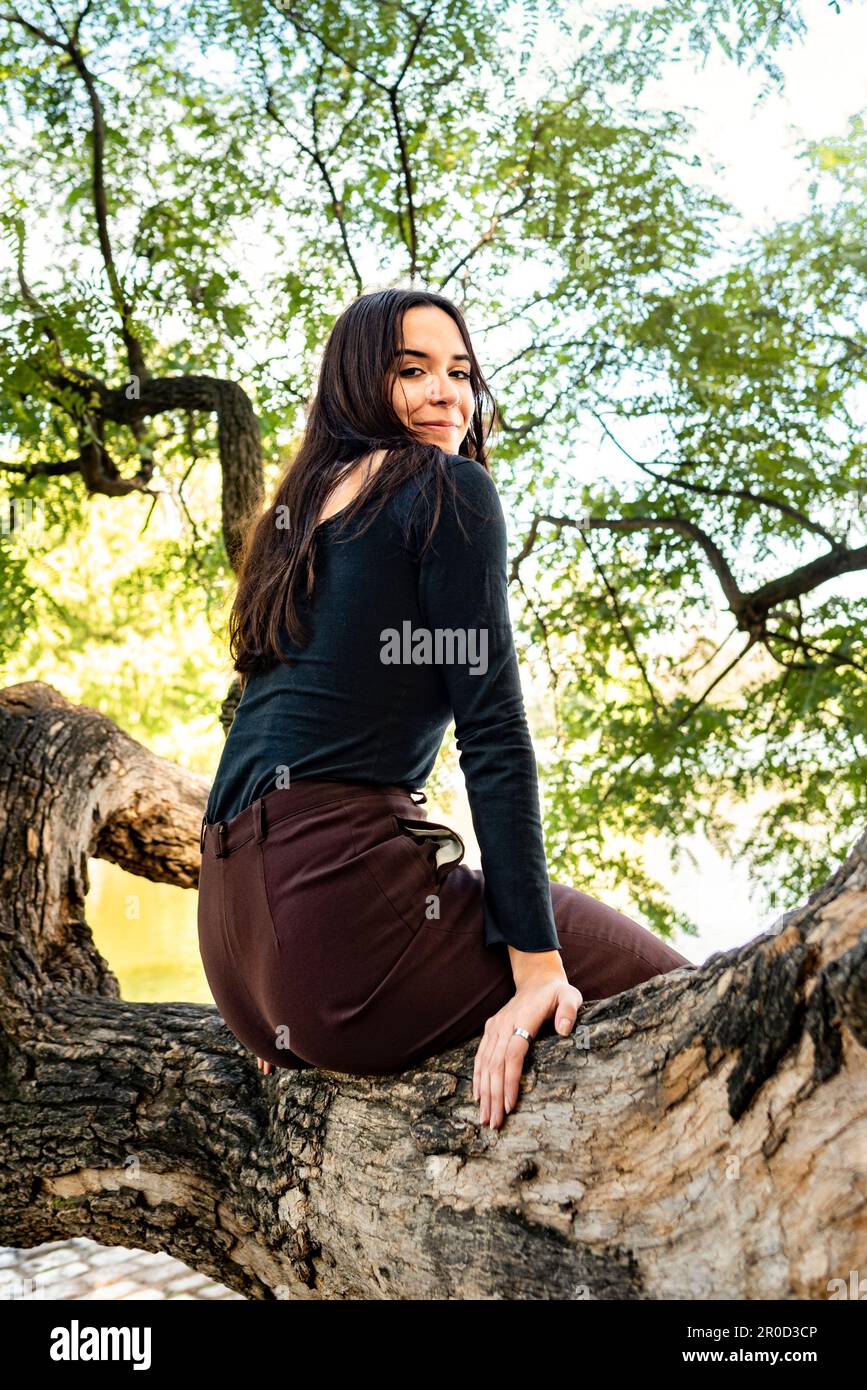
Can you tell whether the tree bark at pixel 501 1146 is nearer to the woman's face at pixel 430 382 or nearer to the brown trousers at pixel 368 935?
the brown trousers at pixel 368 935

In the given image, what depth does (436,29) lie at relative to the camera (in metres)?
4.97

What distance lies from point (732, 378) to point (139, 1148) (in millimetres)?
3778

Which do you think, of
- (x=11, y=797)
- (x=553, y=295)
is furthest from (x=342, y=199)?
(x=11, y=797)

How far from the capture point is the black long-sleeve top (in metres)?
1.84

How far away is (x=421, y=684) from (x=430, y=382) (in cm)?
62

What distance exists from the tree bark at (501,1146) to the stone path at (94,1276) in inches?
91.0

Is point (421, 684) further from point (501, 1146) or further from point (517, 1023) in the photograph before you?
point (501, 1146)

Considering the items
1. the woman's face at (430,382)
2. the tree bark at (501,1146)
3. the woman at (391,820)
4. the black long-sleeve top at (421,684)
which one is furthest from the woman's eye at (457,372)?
the tree bark at (501,1146)

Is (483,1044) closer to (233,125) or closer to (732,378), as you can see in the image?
(732,378)

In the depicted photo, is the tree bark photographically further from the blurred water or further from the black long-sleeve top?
the blurred water

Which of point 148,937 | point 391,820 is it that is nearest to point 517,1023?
point 391,820

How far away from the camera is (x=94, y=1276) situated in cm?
501

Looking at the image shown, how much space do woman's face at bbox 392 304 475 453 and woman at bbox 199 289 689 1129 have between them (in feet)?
0.58
